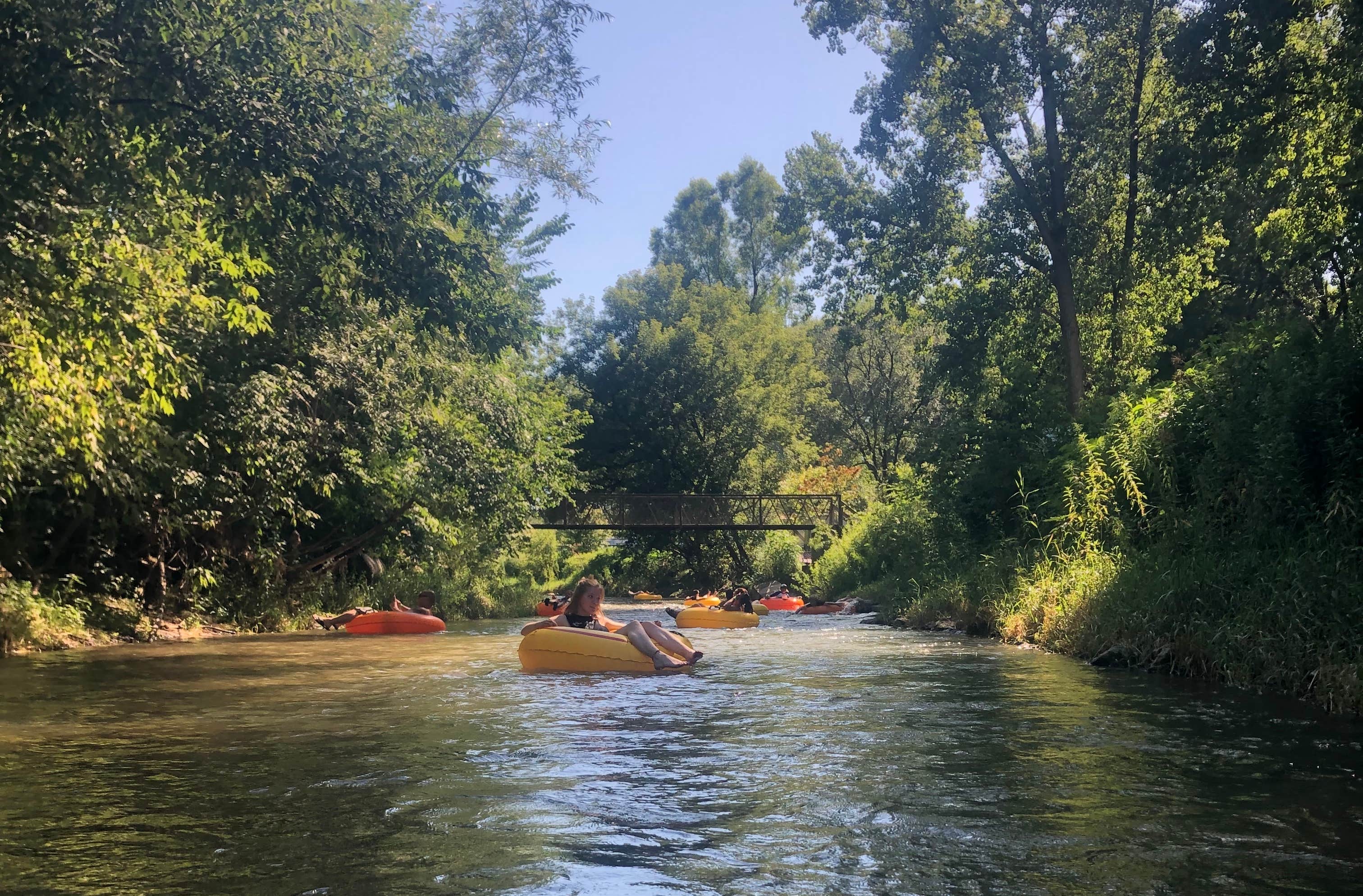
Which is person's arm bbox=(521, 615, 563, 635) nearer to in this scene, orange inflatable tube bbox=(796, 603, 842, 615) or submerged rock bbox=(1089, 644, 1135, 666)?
submerged rock bbox=(1089, 644, 1135, 666)

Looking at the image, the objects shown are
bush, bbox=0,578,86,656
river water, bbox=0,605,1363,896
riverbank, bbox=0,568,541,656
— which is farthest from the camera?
riverbank, bbox=0,568,541,656

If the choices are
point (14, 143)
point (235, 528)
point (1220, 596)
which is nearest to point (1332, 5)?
point (1220, 596)

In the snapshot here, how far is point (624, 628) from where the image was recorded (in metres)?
11.2

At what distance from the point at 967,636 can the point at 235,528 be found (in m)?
11.6

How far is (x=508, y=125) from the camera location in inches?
752

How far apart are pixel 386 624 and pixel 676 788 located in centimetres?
1228

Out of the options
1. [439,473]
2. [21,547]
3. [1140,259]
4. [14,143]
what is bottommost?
[21,547]

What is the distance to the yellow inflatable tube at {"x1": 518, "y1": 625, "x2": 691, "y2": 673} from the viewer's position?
1052cm

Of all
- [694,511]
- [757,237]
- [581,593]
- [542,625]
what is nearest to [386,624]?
[581,593]

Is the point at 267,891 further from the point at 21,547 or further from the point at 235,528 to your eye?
the point at 235,528

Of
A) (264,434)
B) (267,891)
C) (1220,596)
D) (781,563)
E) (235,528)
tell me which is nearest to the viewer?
(267,891)

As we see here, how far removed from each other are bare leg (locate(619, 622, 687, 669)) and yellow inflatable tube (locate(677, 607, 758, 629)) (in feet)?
25.2

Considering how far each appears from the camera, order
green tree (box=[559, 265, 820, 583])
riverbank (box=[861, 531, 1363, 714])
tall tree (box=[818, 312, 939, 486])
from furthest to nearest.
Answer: tall tree (box=[818, 312, 939, 486]) → green tree (box=[559, 265, 820, 583]) → riverbank (box=[861, 531, 1363, 714])

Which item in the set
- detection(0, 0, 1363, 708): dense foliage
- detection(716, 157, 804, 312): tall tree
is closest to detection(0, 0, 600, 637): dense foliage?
detection(0, 0, 1363, 708): dense foliage
